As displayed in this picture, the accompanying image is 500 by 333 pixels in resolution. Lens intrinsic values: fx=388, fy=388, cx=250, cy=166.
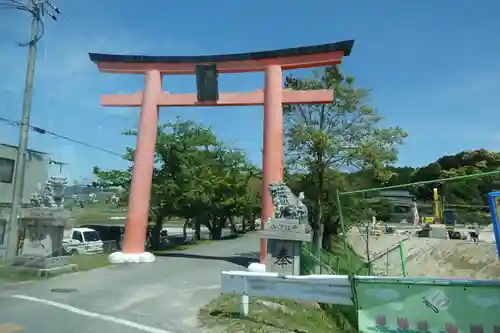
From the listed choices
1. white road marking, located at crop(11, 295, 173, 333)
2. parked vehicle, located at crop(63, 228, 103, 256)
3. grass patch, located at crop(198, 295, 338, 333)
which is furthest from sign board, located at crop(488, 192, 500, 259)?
parked vehicle, located at crop(63, 228, 103, 256)

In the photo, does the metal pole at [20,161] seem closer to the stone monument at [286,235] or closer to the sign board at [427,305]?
the stone monument at [286,235]

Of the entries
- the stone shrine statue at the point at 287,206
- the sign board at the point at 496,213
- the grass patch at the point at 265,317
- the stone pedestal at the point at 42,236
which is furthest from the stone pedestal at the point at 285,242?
the stone pedestal at the point at 42,236

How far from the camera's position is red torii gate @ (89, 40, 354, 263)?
560 inches

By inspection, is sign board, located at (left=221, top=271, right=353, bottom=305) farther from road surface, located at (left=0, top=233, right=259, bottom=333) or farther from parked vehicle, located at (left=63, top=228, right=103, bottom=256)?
parked vehicle, located at (left=63, top=228, right=103, bottom=256)

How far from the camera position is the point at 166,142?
20.5m

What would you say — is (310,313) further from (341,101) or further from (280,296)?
(341,101)

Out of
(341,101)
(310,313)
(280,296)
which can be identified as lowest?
(310,313)

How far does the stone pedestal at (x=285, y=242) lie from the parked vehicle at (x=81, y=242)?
617 inches

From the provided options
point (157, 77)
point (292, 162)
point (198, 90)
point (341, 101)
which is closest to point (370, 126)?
point (341, 101)

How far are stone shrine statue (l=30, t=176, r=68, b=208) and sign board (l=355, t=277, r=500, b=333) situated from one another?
32.4ft

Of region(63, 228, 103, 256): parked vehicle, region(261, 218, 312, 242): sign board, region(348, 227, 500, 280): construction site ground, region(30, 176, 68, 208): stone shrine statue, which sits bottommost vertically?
region(348, 227, 500, 280): construction site ground

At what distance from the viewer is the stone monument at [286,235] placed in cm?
812

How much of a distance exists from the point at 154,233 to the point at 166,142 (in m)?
6.30

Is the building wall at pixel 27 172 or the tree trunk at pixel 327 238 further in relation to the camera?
the building wall at pixel 27 172
